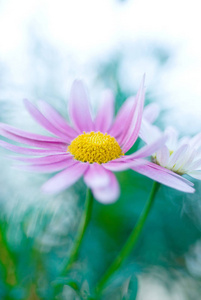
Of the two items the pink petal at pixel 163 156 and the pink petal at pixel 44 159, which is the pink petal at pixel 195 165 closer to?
the pink petal at pixel 163 156

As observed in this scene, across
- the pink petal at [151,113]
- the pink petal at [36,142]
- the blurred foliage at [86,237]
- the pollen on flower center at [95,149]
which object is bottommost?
the blurred foliage at [86,237]

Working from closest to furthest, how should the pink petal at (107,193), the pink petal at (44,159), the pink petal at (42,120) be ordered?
1. the pink petal at (107,193)
2. the pink petal at (44,159)
3. the pink petal at (42,120)

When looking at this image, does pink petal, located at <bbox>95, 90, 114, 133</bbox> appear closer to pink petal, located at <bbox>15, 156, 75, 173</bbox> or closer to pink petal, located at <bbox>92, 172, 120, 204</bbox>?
pink petal, located at <bbox>15, 156, 75, 173</bbox>

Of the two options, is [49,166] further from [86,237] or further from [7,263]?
[86,237]

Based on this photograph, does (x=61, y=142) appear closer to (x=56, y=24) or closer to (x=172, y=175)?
(x=172, y=175)

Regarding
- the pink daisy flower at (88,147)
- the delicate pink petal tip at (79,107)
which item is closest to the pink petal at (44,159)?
the pink daisy flower at (88,147)

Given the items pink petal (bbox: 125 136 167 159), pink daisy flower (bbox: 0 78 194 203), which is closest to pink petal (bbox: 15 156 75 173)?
pink daisy flower (bbox: 0 78 194 203)

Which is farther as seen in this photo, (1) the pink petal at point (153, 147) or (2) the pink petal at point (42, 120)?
(2) the pink petal at point (42, 120)
